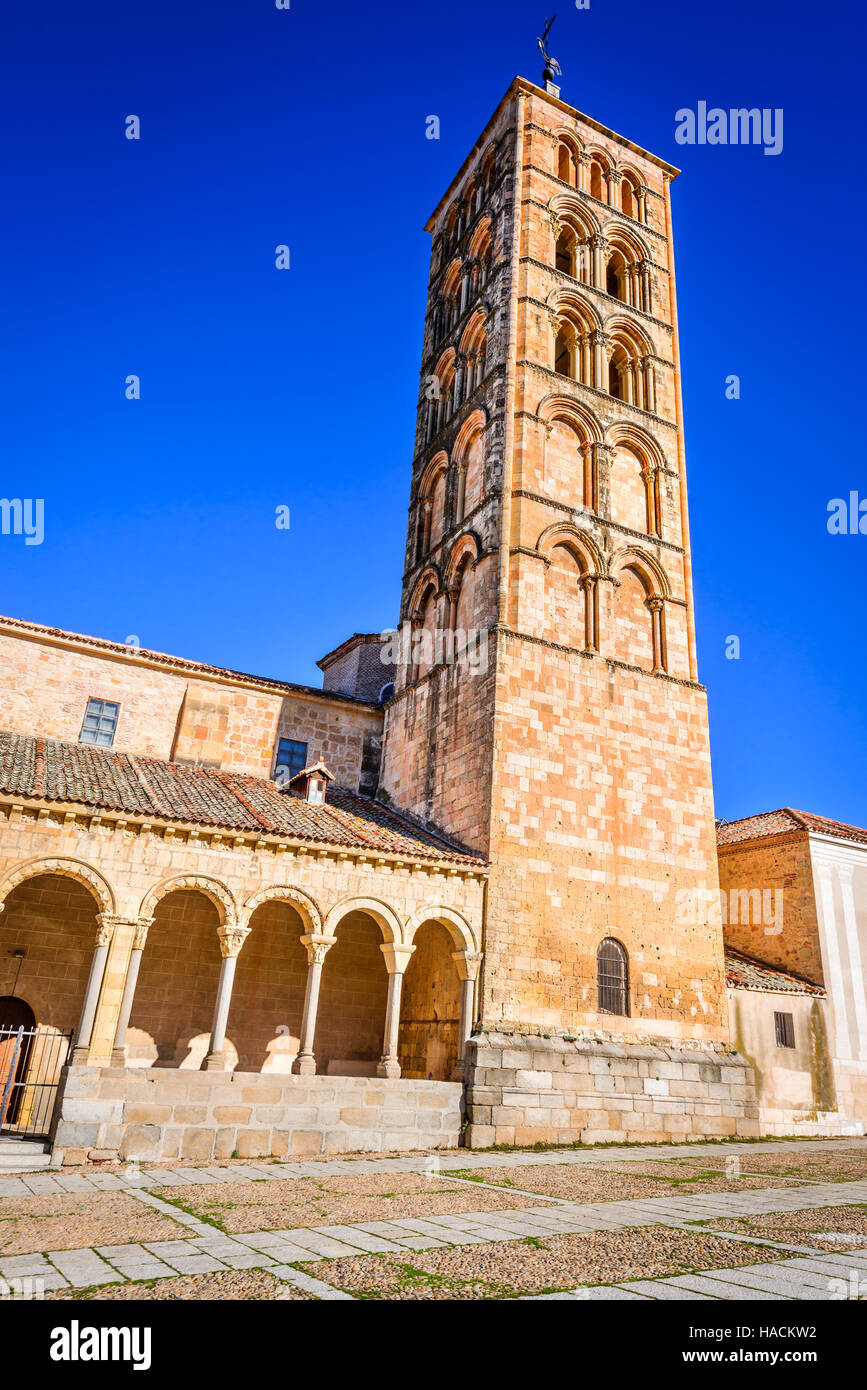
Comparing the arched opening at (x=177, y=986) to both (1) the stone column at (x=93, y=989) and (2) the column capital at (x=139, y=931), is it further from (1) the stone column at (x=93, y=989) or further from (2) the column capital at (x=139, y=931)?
(1) the stone column at (x=93, y=989)

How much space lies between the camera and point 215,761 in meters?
20.6

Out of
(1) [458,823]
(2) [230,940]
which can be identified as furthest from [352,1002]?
(2) [230,940]

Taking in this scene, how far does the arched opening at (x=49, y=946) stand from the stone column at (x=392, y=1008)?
542cm


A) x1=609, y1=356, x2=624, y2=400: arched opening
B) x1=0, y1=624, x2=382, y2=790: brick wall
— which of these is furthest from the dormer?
x1=609, y1=356, x2=624, y2=400: arched opening

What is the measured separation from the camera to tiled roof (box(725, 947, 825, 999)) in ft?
68.3

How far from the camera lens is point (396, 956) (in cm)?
1579

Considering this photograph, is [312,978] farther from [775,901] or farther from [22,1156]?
[775,901]

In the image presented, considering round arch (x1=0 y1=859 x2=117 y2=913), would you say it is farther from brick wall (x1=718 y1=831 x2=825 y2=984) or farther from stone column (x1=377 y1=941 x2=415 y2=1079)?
brick wall (x1=718 y1=831 x2=825 y2=984)

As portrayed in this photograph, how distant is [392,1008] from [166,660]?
10.2 m

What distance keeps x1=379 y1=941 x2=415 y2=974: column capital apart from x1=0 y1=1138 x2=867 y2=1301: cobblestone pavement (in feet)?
15.5
